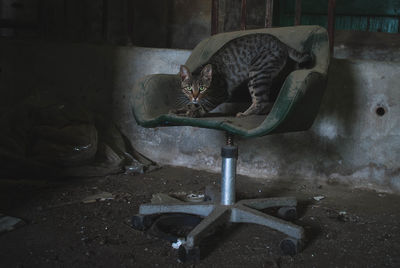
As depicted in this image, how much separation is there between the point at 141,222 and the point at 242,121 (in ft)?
2.36

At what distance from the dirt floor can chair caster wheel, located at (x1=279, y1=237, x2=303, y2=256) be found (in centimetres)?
3

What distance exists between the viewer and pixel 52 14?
4336 millimetres

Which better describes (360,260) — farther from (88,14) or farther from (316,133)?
(88,14)

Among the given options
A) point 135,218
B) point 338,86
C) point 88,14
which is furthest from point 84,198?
point 88,14

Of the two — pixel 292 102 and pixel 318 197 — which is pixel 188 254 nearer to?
pixel 292 102

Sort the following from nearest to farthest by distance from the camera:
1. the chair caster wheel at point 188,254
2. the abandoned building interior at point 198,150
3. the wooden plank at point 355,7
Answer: the chair caster wheel at point 188,254
the abandoned building interior at point 198,150
the wooden plank at point 355,7

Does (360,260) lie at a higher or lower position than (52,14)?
lower

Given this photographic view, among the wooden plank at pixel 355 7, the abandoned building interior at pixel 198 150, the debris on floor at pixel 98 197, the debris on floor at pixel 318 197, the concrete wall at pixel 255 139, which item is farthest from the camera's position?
the wooden plank at pixel 355 7

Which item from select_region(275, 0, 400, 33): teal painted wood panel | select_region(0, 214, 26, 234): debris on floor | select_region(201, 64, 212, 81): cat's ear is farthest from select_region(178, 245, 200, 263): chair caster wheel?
select_region(275, 0, 400, 33): teal painted wood panel

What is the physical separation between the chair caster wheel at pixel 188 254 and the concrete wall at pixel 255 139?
1.49 m

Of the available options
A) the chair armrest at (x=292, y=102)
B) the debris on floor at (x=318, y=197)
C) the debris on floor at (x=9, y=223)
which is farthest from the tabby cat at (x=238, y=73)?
the debris on floor at (x=9, y=223)

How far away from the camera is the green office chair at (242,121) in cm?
183

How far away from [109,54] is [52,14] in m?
1.24

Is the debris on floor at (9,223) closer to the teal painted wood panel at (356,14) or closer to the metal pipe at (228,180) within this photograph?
the metal pipe at (228,180)
